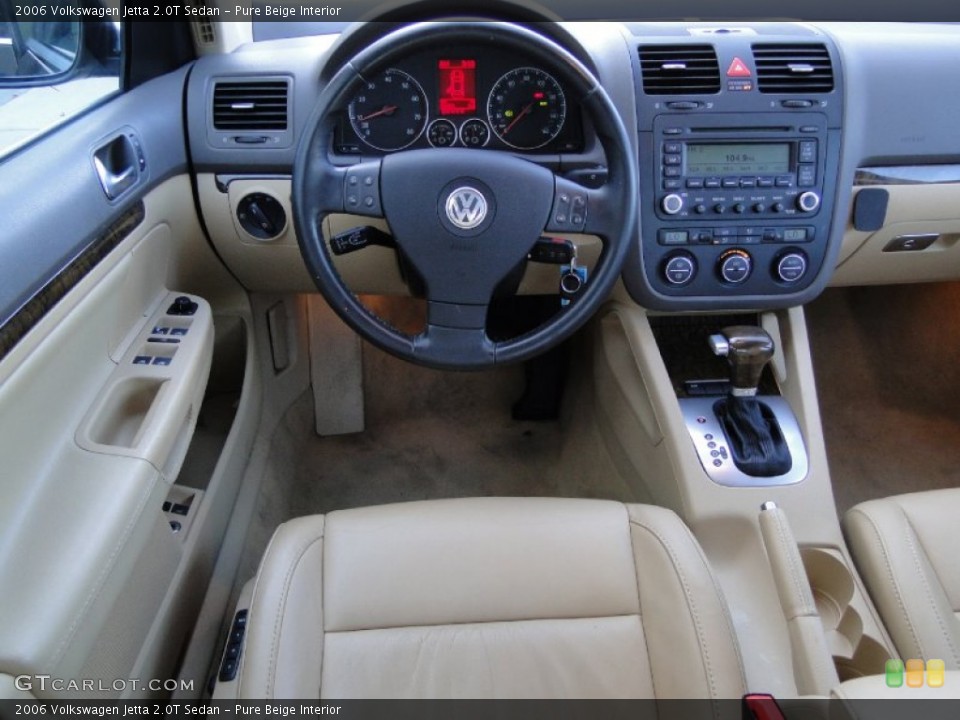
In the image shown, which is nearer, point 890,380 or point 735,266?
point 735,266

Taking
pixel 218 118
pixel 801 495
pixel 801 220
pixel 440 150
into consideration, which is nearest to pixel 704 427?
pixel 801 495

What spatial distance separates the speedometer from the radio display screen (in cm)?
26

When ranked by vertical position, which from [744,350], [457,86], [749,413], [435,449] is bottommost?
[435,449]

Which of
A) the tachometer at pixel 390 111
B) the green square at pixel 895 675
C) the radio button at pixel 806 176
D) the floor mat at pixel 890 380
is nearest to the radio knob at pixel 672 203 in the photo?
the radio button at pixel 806 176

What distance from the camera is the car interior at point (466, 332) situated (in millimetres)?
929

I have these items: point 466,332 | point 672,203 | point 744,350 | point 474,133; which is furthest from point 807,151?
point 466,332

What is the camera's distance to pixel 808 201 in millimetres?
1383

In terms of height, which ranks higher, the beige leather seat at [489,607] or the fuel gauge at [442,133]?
the fuel gauge at [442,133]

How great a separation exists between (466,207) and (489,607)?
1.94 ft

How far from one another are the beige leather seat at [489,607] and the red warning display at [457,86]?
688 millimetres

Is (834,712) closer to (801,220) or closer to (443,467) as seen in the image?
(801,220)

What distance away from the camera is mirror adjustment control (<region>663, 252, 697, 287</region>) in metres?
1.40

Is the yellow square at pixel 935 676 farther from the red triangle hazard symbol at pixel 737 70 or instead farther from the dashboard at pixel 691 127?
the red triangle hazard symbol at pixel 737 70

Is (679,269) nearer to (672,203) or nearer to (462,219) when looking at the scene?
(672,203)
